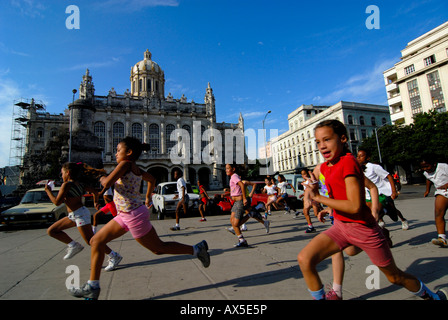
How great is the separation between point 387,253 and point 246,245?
300 cm

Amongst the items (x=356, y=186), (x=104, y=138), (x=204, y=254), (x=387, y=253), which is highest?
(x=104, y=138)

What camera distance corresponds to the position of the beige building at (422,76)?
31625 millimetres

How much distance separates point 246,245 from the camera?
452cm

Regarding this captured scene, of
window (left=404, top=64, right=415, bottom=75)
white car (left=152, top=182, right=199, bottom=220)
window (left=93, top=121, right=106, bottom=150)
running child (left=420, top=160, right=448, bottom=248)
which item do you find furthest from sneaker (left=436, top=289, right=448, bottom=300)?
window (left=93, top=121, right=106, bottom=150)

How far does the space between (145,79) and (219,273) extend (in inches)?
2345

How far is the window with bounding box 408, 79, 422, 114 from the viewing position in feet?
114

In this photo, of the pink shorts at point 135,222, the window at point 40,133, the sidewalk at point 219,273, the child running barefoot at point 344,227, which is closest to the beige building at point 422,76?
the sidewalk at point 219,273

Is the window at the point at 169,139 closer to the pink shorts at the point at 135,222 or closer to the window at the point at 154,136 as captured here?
the window at the point at 154,136

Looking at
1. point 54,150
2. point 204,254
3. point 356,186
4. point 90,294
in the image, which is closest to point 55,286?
point 90,294

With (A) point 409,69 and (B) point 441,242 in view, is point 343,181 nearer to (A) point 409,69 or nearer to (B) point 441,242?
(B) point 441,242

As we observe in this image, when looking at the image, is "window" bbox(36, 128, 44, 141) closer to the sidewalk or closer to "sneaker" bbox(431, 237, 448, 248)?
the sidewalk

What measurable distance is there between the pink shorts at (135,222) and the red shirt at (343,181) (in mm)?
1965

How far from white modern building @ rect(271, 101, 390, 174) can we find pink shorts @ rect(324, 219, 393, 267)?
1727 inches
